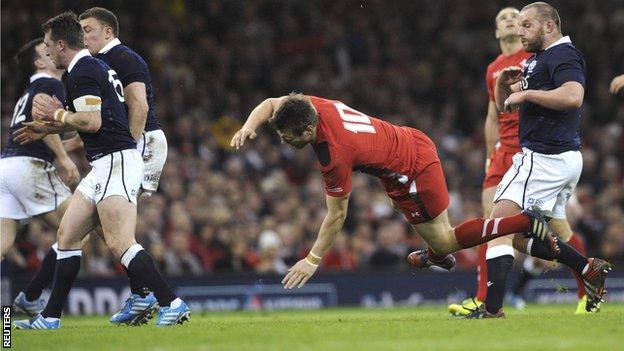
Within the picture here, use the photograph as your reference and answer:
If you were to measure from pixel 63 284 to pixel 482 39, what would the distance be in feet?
55.0

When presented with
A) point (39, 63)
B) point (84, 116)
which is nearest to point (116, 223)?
point (84, 116)

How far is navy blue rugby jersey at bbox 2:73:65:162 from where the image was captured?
11062 mm

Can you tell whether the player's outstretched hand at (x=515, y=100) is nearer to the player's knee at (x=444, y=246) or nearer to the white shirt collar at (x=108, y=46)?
the player's knee at (x=444, y=246)

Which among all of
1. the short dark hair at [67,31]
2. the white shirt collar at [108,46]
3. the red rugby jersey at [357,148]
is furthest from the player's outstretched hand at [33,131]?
the red rugby jersey at [357,148]

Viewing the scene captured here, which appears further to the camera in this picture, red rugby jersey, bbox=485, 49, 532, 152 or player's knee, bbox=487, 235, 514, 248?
red rugby jersey, bbox=485, 49, 532, 152

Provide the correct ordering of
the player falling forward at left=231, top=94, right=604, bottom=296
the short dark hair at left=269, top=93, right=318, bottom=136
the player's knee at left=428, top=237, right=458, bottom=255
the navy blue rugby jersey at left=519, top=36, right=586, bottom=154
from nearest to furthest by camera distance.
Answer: the short dark hair at left=269, top=93, right=318, bottom=136, the player falling forward at left=231, top=94, right=604, bottom=296, the navy blue rugby jersey at left=519, top=36, right=586, bottom=154, the player's knee at left=428, top=237, right=458, bottom=255

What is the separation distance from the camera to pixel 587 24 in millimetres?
25219

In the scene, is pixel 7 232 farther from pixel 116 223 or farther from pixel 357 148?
pixel 357 148

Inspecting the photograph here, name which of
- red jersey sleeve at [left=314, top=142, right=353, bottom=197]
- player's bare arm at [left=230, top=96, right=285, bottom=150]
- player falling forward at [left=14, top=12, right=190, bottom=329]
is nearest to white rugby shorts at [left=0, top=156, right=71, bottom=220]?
player falling forward at [left=14, top=12, right=190, bottom=329]

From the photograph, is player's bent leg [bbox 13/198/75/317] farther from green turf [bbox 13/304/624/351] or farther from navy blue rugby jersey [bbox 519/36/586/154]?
navy blue rugby jersey [bbox 519/36/586/154]

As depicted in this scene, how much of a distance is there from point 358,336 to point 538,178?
2720 mm

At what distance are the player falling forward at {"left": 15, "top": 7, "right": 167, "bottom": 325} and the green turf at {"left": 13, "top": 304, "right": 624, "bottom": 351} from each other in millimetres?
382

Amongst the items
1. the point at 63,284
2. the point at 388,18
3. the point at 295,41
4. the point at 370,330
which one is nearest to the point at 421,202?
the point at 370,330

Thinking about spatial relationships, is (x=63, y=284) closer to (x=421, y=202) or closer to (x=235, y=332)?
(x=235, y=332)
